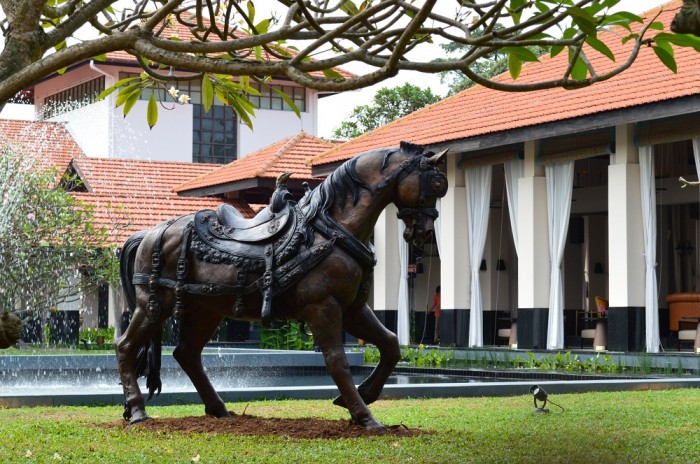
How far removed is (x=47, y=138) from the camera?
129 ft

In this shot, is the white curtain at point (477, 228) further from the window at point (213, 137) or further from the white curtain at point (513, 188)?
the window at point (213, 137)

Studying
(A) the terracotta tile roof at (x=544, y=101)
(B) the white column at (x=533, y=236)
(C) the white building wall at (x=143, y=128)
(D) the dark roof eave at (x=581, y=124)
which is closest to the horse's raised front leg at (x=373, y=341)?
(D) the dark roof eave at (x=581, y=124)

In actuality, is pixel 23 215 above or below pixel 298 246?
above

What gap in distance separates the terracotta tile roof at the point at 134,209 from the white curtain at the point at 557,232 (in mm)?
7980

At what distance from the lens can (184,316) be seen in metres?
8.09

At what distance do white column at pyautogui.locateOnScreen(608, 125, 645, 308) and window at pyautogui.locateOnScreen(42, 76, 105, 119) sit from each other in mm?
23515

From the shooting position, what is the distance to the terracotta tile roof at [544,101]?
55.6 feet

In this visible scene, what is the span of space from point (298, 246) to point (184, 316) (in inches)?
42.8

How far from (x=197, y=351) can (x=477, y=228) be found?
13.4m

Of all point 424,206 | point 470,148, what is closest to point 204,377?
point 424,206

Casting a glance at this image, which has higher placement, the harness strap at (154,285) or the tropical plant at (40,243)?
the tropical plant at (40,243)

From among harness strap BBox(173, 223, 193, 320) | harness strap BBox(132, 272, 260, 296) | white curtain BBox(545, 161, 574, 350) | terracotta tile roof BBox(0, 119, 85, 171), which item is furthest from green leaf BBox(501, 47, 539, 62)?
terracotta tile roof BBox(0, 119, 85, 171)

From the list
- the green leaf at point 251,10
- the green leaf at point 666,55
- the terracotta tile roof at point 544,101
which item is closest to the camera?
the green leaf at point 666,55

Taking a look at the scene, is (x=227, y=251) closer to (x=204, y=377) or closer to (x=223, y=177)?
(x=204, y=377)
